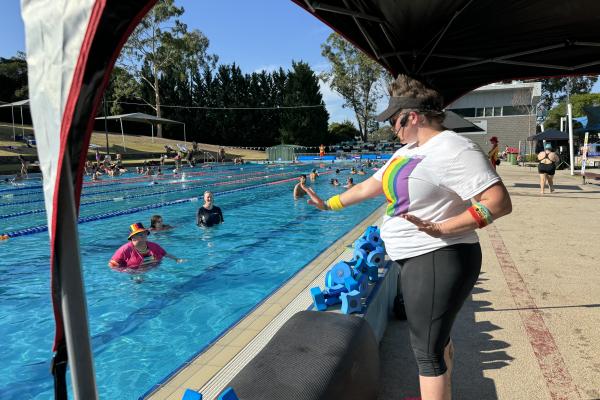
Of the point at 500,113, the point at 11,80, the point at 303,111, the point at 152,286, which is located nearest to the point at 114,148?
the point at 11,80

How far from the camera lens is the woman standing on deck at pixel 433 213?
1.76 metres

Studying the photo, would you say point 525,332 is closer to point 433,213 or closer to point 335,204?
point 335,204

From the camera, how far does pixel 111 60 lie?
44.5 inches

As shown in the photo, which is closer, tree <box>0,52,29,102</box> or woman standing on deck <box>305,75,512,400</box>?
woman standing on deck <box>305,75,512,400</box>

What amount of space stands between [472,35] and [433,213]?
10.7 feet

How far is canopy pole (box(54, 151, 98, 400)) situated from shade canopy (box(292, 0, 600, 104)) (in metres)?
2.68

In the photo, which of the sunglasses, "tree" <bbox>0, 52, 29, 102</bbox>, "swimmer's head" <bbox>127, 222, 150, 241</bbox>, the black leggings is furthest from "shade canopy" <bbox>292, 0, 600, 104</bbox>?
"tree" <bbox>0, 52, 29, 102</bbox>

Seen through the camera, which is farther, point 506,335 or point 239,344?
point 506,335

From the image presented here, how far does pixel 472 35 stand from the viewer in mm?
4281

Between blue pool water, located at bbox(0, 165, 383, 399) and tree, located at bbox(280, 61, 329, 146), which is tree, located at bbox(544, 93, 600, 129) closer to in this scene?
tree, located at bbox(280, 61, 329, 146)

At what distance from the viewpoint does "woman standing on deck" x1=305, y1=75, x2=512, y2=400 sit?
1.76 meters

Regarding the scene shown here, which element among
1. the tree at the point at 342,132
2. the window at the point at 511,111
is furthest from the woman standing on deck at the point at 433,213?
the tree at the point at 342,132

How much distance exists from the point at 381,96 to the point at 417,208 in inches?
2194

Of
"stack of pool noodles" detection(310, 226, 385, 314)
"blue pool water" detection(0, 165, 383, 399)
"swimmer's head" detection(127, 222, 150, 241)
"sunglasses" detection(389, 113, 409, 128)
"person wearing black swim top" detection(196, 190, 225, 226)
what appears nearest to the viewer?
"sunglasses" detection(389, 113, 409, 128)
